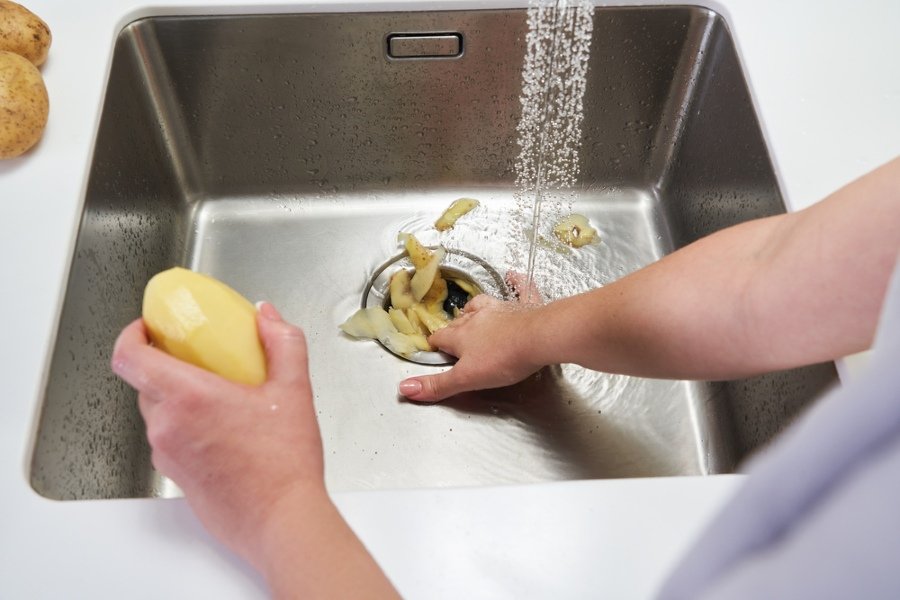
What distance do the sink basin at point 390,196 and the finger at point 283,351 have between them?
249mm

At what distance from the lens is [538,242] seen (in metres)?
0.92

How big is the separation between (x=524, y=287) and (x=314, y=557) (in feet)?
1.75

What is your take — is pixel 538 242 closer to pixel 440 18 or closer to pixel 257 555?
pixel 440 18

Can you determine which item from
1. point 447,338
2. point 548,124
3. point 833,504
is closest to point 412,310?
point 447,338

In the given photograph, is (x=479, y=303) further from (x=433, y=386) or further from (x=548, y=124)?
(x=548, y=124)

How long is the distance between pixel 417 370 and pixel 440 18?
381 millimetres

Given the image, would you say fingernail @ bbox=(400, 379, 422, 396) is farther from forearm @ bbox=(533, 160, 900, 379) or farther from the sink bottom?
forearm @ bbox=(533, 160, 900, 379)

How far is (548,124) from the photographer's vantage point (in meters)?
0.91

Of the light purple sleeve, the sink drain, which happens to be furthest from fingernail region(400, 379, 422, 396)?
the light purple sleeve

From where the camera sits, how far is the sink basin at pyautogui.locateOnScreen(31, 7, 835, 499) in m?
0.72

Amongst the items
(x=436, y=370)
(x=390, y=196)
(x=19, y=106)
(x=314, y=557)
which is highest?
(x=19, y=106)

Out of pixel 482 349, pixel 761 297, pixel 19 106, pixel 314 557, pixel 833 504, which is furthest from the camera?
pixel 482 349

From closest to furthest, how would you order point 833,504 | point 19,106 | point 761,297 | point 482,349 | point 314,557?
point 833,504 < point 314,557 < point 761,297 < point 19,106 < point 482,349

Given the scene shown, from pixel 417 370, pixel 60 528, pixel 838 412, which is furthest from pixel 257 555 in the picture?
pixel 417 370
